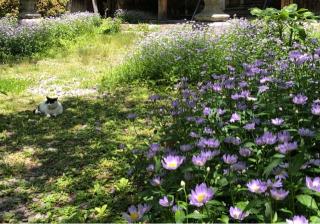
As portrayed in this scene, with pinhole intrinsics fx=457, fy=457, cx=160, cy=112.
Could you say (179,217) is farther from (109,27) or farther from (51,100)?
(109,27)

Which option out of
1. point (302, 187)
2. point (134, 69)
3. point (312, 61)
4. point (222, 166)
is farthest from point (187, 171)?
point (134, 69)

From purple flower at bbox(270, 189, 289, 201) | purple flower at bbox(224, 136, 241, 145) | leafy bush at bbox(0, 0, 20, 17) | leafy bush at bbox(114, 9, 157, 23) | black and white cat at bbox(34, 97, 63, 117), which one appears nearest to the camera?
purple flower at bbox(270, 189, 289, 201)

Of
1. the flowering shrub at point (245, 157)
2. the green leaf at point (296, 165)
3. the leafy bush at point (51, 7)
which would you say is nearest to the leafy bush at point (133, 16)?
the leafy bush at point (51, 7)

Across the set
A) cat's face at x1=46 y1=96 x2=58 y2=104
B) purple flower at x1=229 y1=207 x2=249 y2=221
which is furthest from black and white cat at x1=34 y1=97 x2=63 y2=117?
purple flower at x1=229 y1=207 x2=249 y2=221

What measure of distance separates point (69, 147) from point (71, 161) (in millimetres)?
473

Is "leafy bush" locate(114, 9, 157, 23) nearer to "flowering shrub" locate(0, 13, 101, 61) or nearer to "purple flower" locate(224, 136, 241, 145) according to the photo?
"flowering shrub" locate(0, 13, 101, 61)

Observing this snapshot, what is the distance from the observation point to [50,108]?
6645 mm

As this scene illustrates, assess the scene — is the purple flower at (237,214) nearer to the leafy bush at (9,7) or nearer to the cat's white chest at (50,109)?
the cat's white chest at (50,109)

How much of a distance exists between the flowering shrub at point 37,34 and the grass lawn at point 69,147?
7.09 ft

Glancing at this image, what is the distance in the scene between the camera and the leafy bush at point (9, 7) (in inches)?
641

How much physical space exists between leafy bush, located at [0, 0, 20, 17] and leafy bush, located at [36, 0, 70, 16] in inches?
31.9

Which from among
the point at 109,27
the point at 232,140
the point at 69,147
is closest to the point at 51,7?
the point at 109,27

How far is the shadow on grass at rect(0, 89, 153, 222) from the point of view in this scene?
384cm

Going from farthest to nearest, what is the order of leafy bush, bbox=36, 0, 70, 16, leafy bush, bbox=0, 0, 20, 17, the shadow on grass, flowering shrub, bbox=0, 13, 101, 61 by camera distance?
leafy bush, bbox=36, 0, 70, 16 → leafy bush, bbox=0, 0, 20, 17 → flowering shrub, bbox=0, 13, 101, 61 → the shadow on grass
